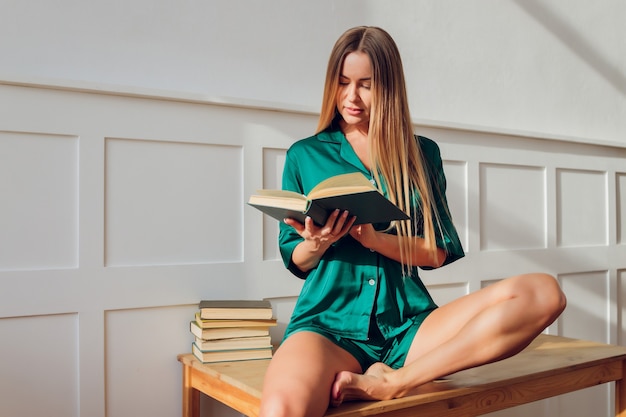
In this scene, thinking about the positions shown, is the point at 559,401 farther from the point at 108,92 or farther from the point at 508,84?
the point at 108,92

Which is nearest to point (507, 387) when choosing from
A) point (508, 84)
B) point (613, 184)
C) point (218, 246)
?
point (218, 246)

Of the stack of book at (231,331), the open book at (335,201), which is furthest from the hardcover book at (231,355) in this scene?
the open book at (335,201)

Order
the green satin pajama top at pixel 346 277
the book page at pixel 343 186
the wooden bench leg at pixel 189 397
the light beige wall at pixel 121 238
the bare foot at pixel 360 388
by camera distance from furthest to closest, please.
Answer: the wooden bench leg at pixel 189 397 < the light beige wall at pixel 121 238 < the green satin pajama top at pixel 346 277 < the bare foot at pixel 360 388 < the book page at pixel 343 186

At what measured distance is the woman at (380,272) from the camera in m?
1.46

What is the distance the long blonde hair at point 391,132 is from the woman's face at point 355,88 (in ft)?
0.04

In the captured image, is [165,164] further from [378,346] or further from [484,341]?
[484,341]

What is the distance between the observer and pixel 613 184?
304 cm

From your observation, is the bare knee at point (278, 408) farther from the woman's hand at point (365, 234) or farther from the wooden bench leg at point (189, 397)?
the wooden bench leg at point (189, 397)

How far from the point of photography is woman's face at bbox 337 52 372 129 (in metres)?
1.66

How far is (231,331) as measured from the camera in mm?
1864

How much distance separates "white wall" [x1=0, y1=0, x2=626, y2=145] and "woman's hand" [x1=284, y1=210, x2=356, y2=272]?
0.64m

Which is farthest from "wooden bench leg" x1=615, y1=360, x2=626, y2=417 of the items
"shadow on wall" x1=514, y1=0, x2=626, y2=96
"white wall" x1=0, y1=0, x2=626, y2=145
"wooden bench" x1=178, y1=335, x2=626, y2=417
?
"shadow on wall" x1=514, y1=0, x2=626, y2=96

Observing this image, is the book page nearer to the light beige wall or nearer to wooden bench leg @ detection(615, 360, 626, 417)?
the light beige wall

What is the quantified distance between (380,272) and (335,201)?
16.8 inches
